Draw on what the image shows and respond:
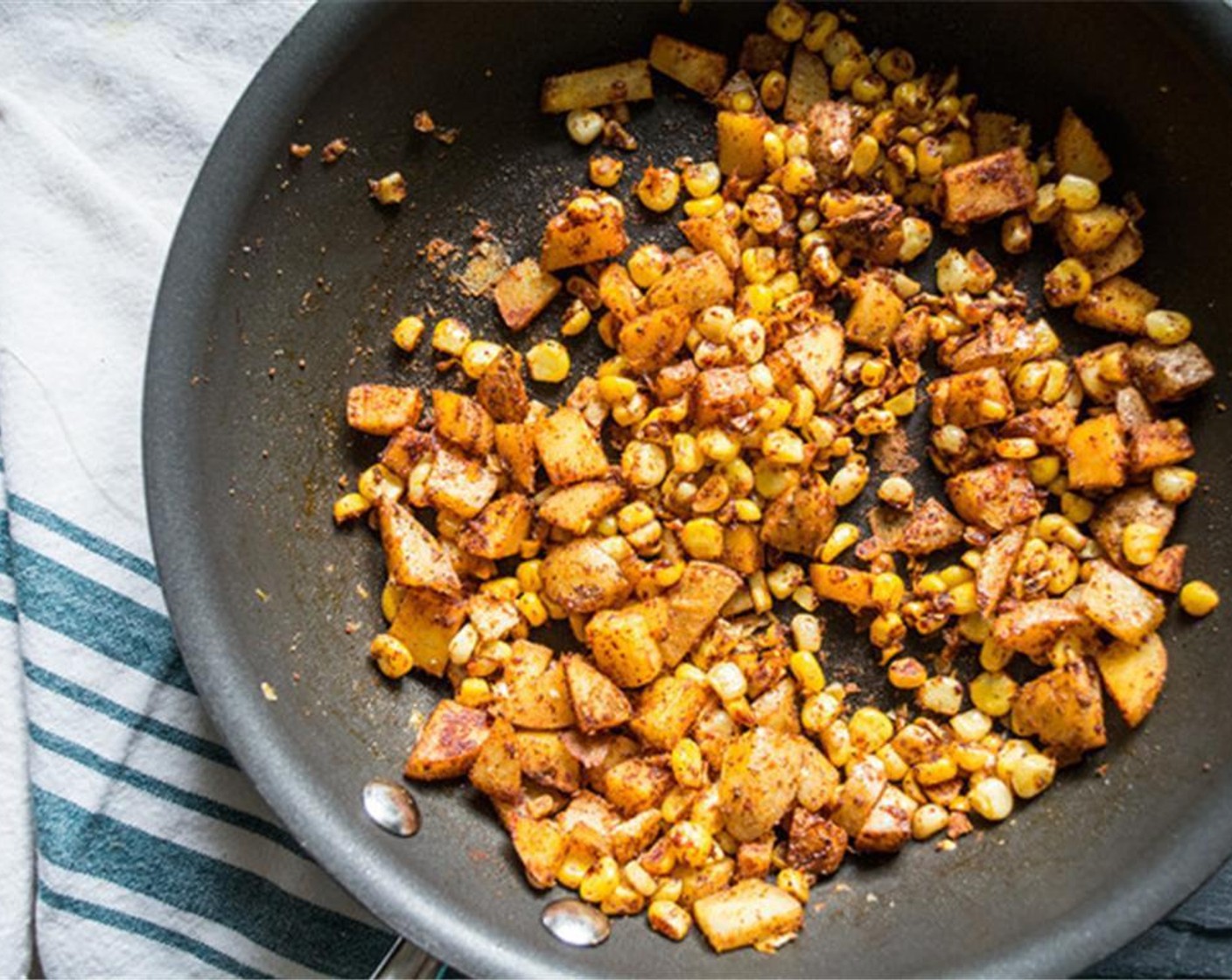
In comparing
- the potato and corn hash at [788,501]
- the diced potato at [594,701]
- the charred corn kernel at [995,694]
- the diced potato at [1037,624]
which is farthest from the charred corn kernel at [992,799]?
the diced potato at [594,701]

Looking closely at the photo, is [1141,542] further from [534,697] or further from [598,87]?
[598,87]

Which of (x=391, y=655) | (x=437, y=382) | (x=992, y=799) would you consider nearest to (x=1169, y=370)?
(x=992, y=799)

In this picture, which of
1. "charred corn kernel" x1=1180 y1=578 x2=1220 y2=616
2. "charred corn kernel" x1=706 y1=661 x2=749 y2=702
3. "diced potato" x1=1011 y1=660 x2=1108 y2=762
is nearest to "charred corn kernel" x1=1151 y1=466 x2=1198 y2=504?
"charred corn kernel" x1=1180 y1=578 x2=1220 y2=616

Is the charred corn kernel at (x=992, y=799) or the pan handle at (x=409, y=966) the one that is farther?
the charred corn kernel at (x=992, y=799)

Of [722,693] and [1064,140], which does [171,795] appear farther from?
[1064,140]

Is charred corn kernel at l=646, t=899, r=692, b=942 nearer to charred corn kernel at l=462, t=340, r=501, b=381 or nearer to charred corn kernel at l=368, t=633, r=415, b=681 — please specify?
charred corn kernel at l=368, t=633, r=415, b=681

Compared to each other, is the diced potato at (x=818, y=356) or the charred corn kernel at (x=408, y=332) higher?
the diced potato at (x=818, y=356)

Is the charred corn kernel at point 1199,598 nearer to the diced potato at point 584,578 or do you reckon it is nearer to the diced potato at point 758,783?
the diced potato at point 758,783
